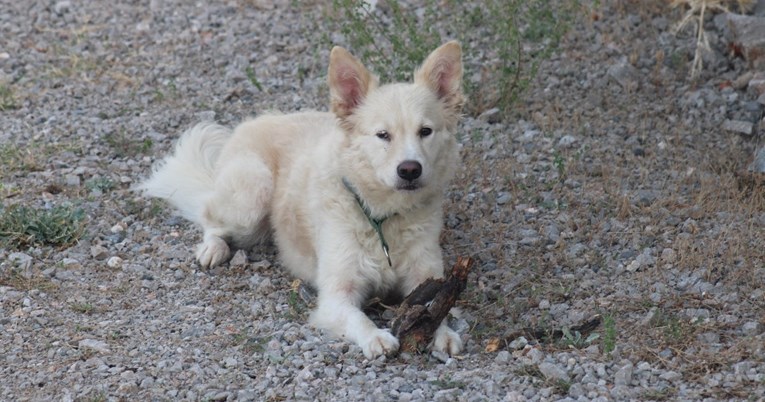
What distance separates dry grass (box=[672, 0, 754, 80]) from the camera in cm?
863

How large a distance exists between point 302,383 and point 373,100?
171cm

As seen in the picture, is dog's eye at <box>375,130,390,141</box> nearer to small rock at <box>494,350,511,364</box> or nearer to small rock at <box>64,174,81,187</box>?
small rock at <box>494,350,511,364</box>

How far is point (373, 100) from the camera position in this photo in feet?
19.2

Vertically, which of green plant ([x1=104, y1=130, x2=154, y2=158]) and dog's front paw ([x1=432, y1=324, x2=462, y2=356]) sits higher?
green plant ([x1=104, y1=130, x2=154, y2=158])

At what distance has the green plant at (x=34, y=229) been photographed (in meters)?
6.46

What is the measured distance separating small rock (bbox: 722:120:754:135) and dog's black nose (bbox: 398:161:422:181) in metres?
3.40

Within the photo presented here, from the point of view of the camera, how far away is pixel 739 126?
7941 mm

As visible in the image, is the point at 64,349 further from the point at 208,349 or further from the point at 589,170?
the point at 589,170

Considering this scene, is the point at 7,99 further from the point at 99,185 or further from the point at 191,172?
the point at 191,172

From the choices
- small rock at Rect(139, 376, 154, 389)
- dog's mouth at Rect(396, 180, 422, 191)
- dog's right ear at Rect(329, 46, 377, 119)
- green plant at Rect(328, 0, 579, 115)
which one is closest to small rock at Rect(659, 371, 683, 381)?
dog's mouth at Rect(396, 180, 422, 191)

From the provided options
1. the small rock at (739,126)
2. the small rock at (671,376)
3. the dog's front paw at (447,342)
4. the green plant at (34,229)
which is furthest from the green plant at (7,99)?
the small rock at (671,376)

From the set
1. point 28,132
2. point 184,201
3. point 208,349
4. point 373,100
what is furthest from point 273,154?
point 28,132

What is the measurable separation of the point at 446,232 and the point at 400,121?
1.34 m

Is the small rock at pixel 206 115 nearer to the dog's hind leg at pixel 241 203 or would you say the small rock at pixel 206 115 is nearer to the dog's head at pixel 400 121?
the dog's hind leg at pixel 241 203
